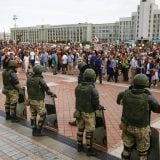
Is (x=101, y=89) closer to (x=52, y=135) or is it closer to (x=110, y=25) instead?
(x=52, y=135)

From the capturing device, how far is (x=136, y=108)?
5023 mm

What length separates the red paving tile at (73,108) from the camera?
739 centimetres

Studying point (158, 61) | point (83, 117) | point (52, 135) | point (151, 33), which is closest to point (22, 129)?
point (52, 135)

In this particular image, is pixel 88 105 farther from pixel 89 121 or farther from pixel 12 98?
pixel 12 98

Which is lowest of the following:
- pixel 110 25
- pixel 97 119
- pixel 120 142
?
pixel 120 142

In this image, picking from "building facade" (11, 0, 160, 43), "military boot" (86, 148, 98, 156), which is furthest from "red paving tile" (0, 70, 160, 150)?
"building facade" (11, 0, 160, 43)

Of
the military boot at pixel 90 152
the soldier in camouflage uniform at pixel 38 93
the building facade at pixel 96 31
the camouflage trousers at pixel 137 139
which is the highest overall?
the building facade at pixel 96 31

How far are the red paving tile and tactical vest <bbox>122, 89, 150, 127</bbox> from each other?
162cm

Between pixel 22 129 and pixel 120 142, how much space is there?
2.58 meters

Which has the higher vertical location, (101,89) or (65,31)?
(65,31)

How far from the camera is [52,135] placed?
23.6ft

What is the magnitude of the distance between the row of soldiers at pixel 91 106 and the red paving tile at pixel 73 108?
33.7 inches

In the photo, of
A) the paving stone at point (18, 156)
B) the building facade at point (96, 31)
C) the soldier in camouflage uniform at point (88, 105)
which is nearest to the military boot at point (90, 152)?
the soldier in camouflage uniform at point (88, 105)

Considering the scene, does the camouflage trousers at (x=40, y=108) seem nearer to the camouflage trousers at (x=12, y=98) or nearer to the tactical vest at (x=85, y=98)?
the camouflage trousers at (x=12, y=98)
